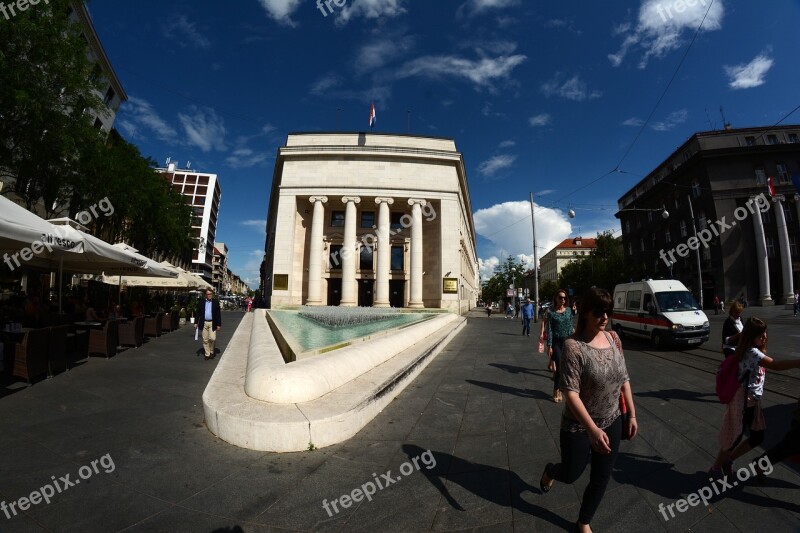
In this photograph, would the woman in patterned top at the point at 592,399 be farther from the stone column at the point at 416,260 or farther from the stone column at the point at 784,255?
the stone column at the point at 784,255

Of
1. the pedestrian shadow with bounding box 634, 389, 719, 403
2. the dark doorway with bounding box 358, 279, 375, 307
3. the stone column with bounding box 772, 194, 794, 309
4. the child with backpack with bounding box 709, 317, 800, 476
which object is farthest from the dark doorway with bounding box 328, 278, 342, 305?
the stone column with bounding box 772, 194, 794, 309

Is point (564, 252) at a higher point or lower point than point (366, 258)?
higher

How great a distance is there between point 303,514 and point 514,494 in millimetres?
1700

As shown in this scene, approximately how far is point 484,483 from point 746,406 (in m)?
2.61

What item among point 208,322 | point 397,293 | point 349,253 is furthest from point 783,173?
point 208,322

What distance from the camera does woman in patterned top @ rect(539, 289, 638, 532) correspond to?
7.77 ft

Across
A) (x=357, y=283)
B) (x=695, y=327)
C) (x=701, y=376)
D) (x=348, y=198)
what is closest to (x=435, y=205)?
(x=348, y=198)

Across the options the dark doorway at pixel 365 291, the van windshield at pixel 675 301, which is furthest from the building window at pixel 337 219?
the van windshield at pixel 675 301

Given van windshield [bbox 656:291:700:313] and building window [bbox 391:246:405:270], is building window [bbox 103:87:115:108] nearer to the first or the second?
building window [bbox 391:246:405:270]

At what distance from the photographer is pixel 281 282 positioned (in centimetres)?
3484

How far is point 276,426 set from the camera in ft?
11.7

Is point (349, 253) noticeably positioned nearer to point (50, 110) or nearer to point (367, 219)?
point (367, 219)

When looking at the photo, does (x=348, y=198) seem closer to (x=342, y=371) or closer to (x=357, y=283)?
(x=357, y=283)

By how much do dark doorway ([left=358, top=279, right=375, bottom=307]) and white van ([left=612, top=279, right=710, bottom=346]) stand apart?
2771 centimetres
